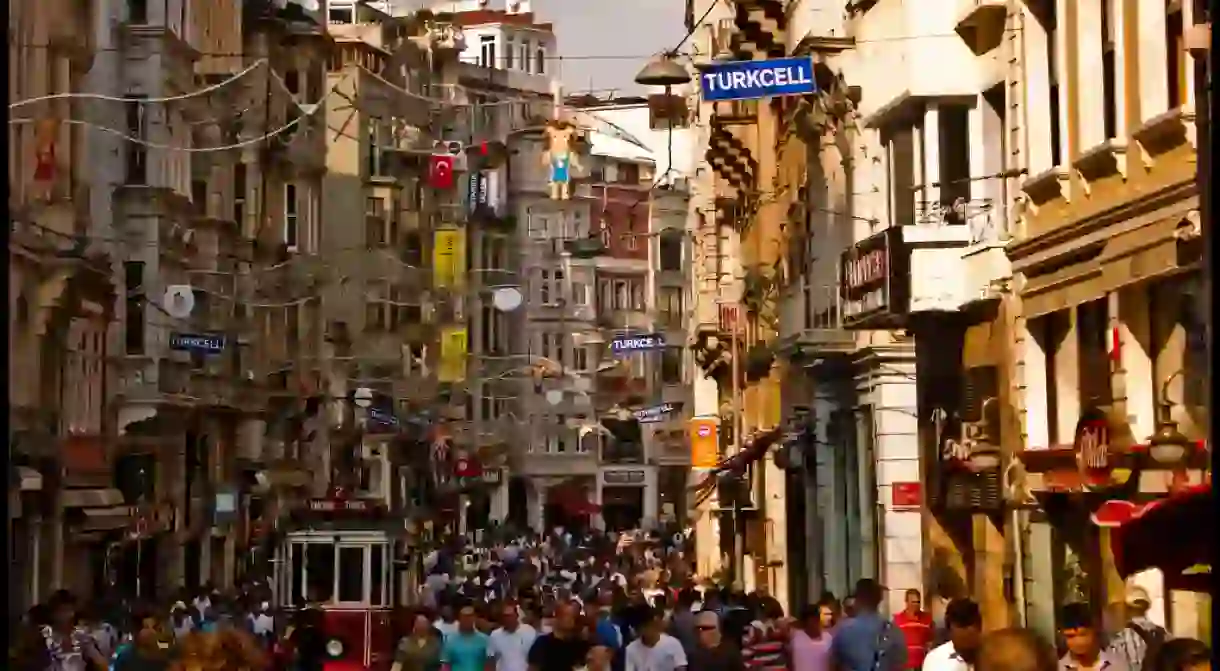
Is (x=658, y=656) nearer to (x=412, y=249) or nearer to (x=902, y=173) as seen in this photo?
(x=902, y=173)

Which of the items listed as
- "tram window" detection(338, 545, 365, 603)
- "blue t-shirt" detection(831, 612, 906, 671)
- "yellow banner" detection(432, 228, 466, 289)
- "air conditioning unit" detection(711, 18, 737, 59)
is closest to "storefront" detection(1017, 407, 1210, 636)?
"blue t-shirt" detection(831, 612, 906, 671)

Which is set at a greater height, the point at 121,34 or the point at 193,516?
the point at 121,34

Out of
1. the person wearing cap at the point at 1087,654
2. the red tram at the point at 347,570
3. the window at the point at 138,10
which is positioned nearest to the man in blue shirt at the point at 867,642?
the person wearing cap at the point at 1087,654

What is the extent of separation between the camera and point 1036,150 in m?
24.5

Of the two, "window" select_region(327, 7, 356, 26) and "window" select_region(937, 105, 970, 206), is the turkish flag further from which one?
"window" select_region(937, 105, 970, 206)

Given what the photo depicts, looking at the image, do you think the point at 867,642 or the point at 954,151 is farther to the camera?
the point at 954,151

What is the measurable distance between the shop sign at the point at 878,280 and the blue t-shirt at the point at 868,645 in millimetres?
10555

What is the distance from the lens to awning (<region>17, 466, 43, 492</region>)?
3922 centimetres

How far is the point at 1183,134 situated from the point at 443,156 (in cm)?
6538

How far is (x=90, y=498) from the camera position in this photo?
148 ft

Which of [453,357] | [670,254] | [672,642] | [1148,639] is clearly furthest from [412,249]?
[1148,639]

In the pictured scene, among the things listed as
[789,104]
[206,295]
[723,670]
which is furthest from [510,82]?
[723,670]

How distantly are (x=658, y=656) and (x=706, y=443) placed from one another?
4042 cm

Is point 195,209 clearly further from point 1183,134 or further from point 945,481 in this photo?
point 1183,134
